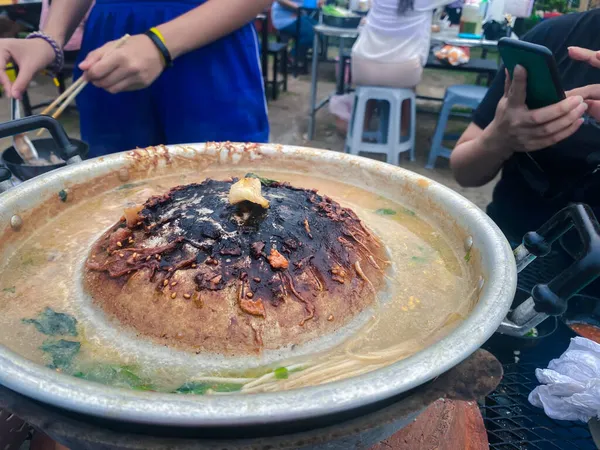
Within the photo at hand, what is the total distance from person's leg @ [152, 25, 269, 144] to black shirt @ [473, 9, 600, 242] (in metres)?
1.48

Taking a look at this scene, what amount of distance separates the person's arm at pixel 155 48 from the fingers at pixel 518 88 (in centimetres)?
119

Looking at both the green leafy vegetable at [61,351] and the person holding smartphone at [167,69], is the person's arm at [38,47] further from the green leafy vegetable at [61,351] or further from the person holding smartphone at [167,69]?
the green leafy vegetable at [61,351]

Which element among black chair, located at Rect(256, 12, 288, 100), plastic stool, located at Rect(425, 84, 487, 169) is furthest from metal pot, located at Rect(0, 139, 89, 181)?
black chair, located at Rect(256, 12, 288, 100)

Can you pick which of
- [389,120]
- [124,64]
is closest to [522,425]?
[124,64]

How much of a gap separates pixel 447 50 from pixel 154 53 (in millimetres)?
5582

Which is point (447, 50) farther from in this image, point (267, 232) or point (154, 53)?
point (267, 232)

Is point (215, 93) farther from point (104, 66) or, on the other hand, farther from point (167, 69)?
point (104, 66)

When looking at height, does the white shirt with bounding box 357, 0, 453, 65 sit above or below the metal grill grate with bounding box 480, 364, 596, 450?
above

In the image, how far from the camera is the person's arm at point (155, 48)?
188 centimetres

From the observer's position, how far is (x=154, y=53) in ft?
6.51

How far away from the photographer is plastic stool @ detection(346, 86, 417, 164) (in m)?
5.99

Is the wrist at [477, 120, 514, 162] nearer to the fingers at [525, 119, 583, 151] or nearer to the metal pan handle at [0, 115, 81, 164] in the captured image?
the fingers at [525, 119, 583, 151]

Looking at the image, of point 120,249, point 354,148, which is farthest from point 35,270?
point 354,148

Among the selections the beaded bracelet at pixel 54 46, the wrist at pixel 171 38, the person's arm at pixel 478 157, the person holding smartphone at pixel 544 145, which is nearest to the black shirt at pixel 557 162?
the person holding smartphone at pixel 544 145
